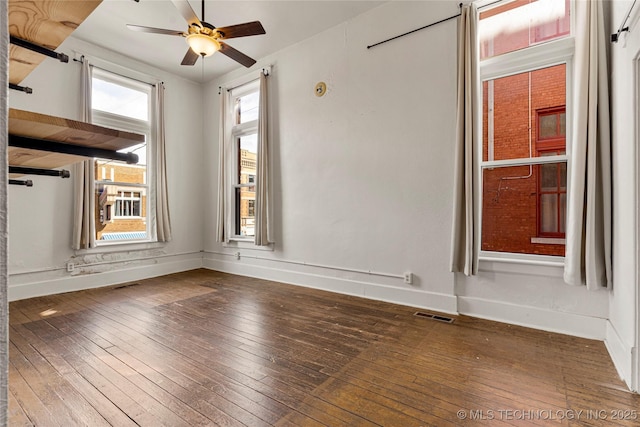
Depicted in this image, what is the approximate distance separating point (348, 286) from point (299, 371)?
1.92m

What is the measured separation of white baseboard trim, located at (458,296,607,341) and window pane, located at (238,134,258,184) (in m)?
3.71

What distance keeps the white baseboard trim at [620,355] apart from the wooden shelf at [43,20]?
2967 millimetres

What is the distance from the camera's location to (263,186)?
15.3ft

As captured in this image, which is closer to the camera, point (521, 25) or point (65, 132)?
point (65, 132)

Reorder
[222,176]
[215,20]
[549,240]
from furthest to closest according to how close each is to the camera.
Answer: [222,176] → [215,20] → [549,240]

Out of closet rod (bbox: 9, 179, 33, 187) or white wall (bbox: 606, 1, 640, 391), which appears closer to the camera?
closet rod (bbox: 9, 179, 33, 187)

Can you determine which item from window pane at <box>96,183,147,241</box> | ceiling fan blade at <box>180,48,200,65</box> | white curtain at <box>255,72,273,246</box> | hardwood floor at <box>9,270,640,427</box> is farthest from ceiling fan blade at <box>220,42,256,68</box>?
window pane at <box>96,183,147,241</box>

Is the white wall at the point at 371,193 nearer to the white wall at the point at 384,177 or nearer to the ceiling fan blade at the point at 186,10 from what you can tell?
the white wall at the point at 384,177

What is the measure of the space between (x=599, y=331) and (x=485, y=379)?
1.35m

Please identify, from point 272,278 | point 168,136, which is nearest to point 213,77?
point 168,136

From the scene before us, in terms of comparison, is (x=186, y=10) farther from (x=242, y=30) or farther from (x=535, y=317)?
(x=535, y=317)

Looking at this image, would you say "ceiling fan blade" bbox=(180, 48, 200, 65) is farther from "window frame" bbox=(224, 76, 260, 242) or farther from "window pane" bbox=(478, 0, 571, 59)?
"window pane" bbox=(478, 0, 571, 59)

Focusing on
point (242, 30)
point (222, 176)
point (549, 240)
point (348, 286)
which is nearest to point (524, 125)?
point (549, 240)

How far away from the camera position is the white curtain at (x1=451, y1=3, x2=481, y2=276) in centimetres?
297
